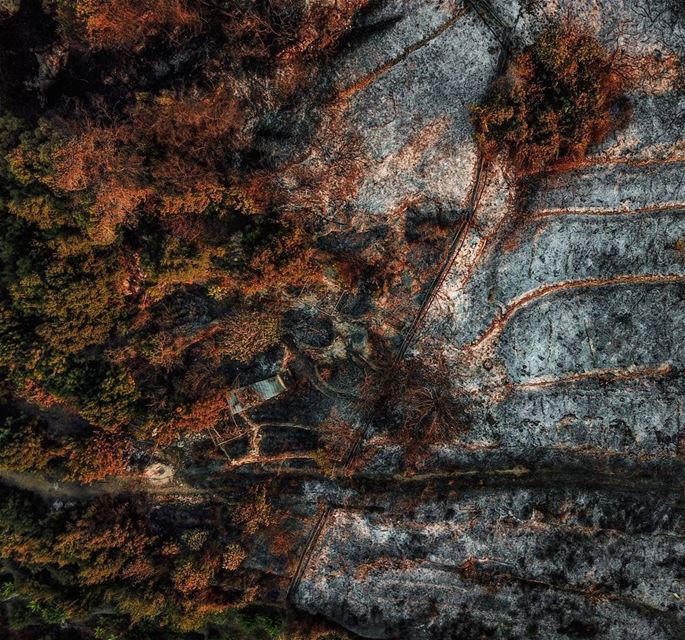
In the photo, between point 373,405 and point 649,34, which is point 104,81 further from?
point 649,34

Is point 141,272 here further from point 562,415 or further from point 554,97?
point 562,415

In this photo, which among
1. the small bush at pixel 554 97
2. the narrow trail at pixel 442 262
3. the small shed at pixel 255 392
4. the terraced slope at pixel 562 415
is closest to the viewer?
the small bush at pixel 554 97

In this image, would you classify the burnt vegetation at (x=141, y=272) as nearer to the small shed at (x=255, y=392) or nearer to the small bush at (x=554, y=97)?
the small shed at (x=255, y=392)

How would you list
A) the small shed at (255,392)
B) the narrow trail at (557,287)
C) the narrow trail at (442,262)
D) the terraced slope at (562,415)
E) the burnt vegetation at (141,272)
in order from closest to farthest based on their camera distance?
the burnt vegetation at (141,272)
the narrow trail at (442,262)
the terraced slope at (562,415)
the narrow trail at (557,287)
the small shed at (255,392)

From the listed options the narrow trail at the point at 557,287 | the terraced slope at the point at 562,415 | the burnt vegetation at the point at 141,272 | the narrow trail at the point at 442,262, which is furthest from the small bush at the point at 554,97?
the burnt vegetation at the point at 141,272

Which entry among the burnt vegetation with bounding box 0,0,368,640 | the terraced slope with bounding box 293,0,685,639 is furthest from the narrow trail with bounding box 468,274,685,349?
the burnt vegetation with bounding box 0,0,368,640

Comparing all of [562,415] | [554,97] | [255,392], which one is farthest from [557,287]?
[255,392]
